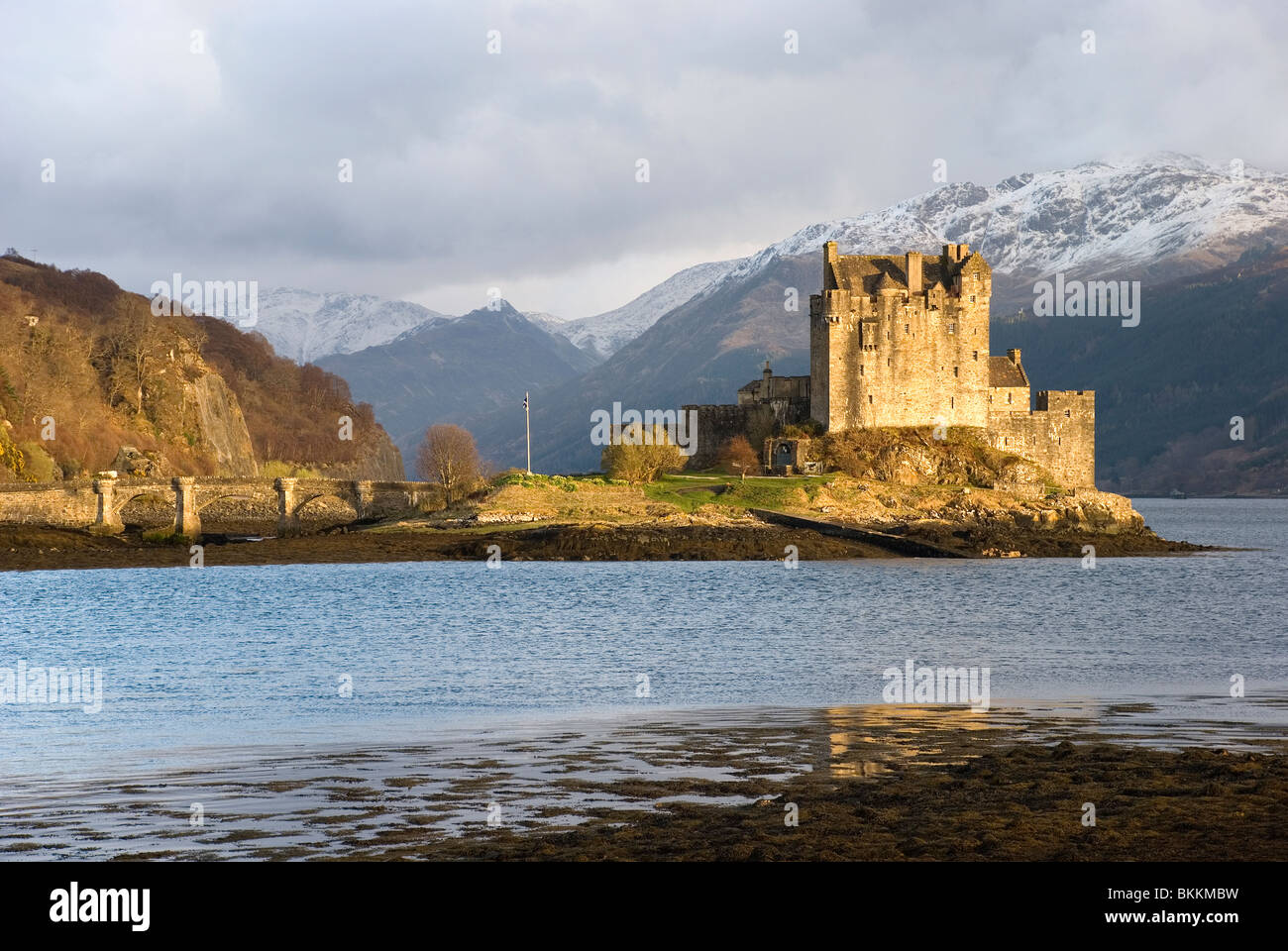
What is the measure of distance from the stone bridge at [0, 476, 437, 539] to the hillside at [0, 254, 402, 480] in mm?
10018

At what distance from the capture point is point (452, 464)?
3713 inches

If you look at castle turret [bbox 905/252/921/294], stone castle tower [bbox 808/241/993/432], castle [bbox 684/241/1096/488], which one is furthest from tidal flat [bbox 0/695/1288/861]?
castle turret [bbox 905/252/921/294]

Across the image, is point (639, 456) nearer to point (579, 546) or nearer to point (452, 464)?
point (579, 546)

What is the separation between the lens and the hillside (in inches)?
4149

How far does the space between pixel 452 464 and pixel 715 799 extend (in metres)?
79.8

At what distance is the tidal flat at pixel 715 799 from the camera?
13.2 meters

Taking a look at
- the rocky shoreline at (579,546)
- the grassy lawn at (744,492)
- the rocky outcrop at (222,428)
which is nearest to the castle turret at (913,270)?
the grassy lawn at (744,492)

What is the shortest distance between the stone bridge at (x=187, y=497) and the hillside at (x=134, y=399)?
394 inches

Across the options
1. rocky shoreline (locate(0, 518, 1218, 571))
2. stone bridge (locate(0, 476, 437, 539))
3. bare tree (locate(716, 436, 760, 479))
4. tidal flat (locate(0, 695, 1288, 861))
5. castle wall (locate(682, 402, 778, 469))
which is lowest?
tidal flat (locate(0, 695, 1288, 861))

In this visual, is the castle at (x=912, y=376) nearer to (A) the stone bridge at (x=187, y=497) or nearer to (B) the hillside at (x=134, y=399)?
(A) the stone bridge at (x=187, y=497)

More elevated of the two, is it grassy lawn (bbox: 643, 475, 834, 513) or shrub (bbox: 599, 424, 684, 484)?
shrub (bbox: 599, 424, 684, 484)

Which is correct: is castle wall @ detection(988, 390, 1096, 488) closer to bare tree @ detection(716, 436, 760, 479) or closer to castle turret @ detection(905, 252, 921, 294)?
castle turret @ detection(905, 252, 921, 294)
